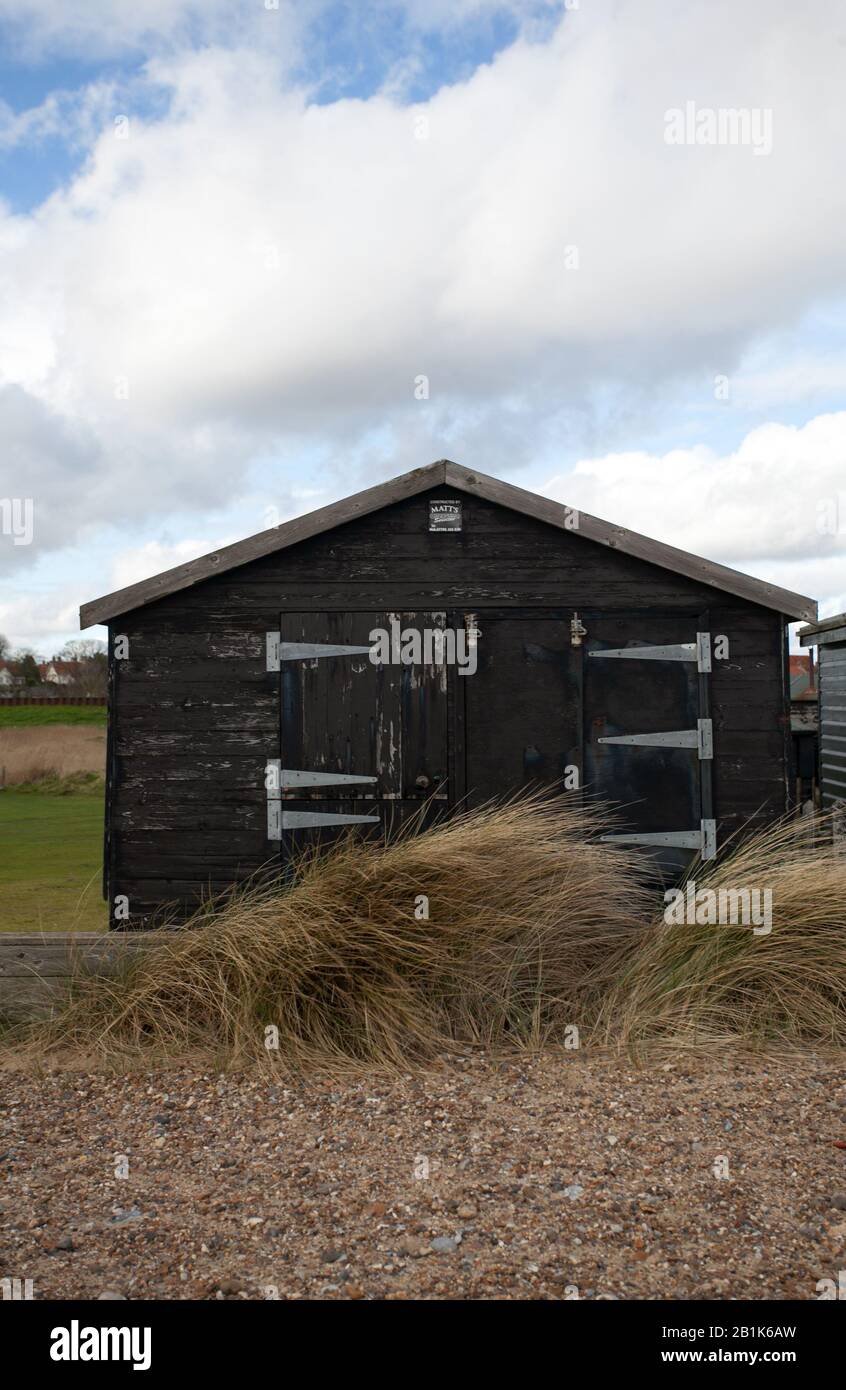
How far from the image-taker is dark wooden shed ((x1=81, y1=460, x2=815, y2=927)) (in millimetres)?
7344

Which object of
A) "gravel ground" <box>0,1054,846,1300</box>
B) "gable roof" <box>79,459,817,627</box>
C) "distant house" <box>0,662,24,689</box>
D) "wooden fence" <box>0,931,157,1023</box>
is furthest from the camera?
"distant house" <box>0,662,24,689</box>

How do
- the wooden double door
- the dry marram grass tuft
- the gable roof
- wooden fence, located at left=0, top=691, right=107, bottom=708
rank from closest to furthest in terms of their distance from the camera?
the dry marram grass tuft < the gable roof < the wooden double door < wooden fence, located at left=0, top=691, right=107, bottom=708

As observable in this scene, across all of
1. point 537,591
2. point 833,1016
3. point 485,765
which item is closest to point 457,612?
point 537,591

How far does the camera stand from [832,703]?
40.0ft

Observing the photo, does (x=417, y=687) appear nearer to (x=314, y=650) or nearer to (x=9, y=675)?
(x=314, y=650)

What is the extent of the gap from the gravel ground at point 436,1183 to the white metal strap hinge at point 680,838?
2.43m

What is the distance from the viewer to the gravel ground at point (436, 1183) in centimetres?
316

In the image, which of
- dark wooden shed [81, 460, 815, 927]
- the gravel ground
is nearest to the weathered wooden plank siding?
dark wooden shed [81, 460, 815, 927]

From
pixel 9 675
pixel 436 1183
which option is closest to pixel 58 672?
pixel 9 675

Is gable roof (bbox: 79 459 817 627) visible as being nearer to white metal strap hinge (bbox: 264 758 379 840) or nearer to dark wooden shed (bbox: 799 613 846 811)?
white metal strap hinge (bbox: 264 758 379 840)

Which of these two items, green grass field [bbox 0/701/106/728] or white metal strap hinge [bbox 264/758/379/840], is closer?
white metal strap hinge [bbox 264/758/379/840]

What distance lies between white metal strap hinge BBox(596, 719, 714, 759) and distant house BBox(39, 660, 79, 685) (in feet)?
134

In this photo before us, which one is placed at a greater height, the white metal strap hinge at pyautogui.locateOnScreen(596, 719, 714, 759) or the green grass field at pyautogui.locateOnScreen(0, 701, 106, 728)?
the green grass field at pyautogui.locateOnScreen(0, 701, 106, 728)
